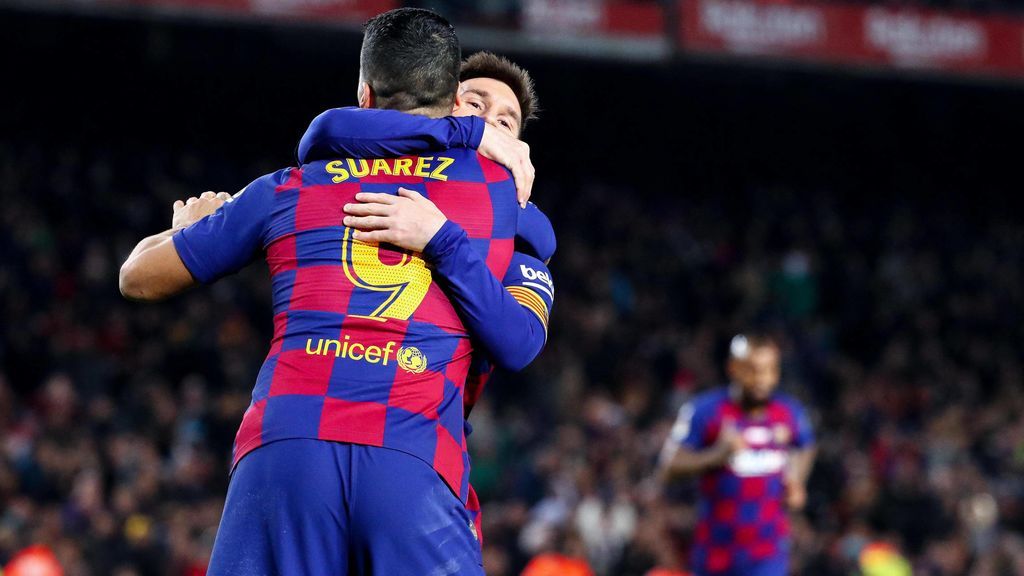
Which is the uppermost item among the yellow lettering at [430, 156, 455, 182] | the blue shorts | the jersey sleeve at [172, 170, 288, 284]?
the yellow lettering at [430, 156, 455, 182]

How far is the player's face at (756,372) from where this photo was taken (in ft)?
24.3

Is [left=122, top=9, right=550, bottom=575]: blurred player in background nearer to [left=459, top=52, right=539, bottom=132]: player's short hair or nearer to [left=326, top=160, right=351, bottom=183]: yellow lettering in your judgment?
[left=326, top=160, right=351, bottom=183]: yellow lettering

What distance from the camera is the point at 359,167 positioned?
2799 mm

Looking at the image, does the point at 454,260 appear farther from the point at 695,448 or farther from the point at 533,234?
the point at 695,448

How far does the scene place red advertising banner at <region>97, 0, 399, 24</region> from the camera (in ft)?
41.1

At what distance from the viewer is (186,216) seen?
117 inches

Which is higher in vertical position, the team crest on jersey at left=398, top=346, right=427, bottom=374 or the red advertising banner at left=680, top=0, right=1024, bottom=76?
the red advertising banner at left=680, top=0, right=1024, bottom=76

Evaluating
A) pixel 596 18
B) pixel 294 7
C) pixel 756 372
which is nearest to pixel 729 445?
pixel 756 372

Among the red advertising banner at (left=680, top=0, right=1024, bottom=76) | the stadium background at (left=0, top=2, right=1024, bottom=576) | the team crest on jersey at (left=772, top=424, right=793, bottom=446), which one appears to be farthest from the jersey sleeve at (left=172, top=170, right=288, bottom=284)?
the red advertising banner at (left=680, top=0, right=1024, bottom=76)

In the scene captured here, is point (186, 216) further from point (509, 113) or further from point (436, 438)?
point (509, 113)

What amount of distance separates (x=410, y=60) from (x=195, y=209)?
1.88 ft

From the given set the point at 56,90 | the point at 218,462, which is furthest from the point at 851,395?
the point at 56,90

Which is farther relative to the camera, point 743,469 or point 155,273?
point 743,469

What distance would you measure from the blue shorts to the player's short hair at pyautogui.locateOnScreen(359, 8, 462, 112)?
0.71 meters
